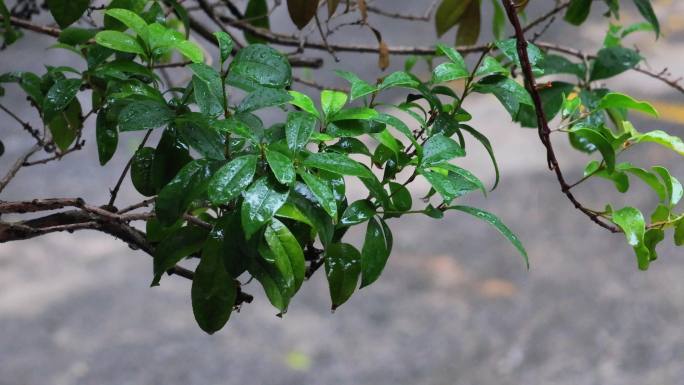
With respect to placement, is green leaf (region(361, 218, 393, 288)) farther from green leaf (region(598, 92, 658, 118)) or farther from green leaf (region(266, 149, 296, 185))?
green leaf (region(598, 92, 658, 118))

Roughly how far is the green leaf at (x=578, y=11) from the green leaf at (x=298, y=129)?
594 mm

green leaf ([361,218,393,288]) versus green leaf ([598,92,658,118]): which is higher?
green leaf ([598,92,658,118])

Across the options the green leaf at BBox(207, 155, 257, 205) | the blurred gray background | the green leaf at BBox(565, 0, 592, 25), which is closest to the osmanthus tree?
the green leaf at BBox(207, 155, 257, 205)

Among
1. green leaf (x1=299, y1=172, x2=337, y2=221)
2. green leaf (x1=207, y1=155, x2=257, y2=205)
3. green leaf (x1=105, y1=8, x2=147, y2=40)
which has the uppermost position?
green leaf (x1=105, y1=8, x2=147, y2=40)

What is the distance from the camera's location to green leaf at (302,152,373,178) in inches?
20.5

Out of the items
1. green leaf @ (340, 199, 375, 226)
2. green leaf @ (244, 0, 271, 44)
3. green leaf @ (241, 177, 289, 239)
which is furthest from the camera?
green leaf @ (244, 0, 271, 44)

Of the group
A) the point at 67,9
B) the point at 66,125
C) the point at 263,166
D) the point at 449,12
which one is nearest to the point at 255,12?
the point at 449,12

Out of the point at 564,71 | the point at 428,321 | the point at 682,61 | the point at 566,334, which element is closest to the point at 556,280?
the point at 566,334

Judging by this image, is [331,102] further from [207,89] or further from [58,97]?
[58,97]

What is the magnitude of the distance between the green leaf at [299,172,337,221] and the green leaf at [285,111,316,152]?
3cm

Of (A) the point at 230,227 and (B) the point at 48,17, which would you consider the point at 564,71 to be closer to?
(A) the point at 230,227

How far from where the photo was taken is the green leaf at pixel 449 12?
3.76 ft

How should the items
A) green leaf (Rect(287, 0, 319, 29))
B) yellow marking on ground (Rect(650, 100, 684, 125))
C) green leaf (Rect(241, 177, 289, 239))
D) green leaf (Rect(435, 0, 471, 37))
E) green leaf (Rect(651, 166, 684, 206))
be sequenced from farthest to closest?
1. yellow marking on ground (Rect(650, 100, 684, 125))
2. green leaf (Rect(435, 0, 471, 37))
3. green leaf (Rect(287, 0, 319, 29))
4. green leaf (Rect(651, 166, 684, 206))
5. green leaf (Rect(241, 177, 289, 239))

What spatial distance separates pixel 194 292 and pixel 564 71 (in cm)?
70
